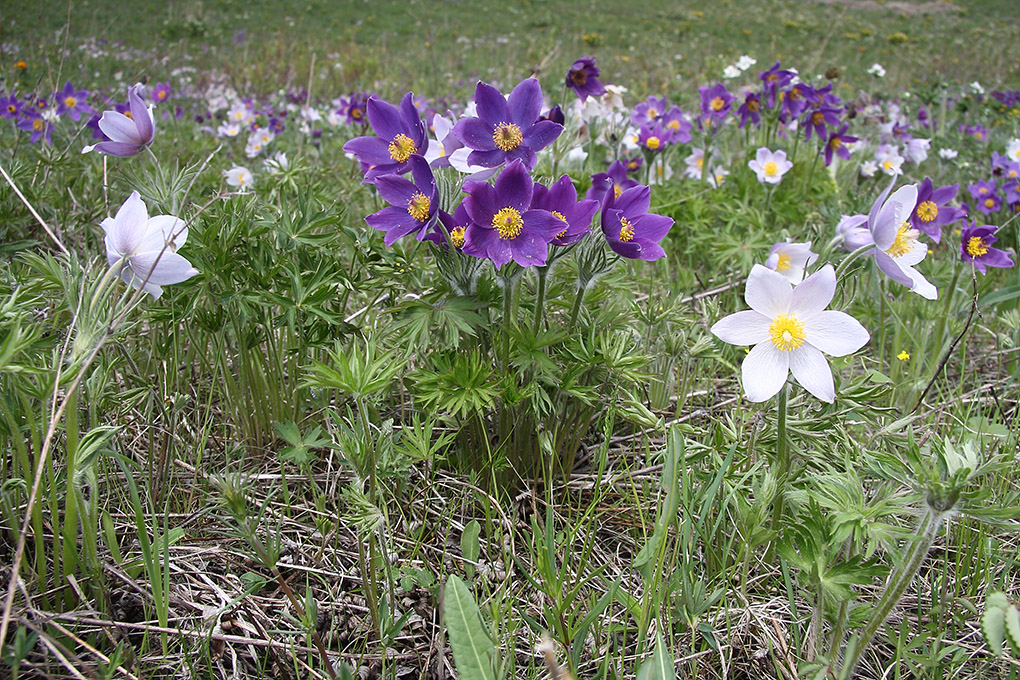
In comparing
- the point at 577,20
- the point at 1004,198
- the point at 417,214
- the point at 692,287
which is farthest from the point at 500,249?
the point at 577,20

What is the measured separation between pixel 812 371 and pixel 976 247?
1.49 m

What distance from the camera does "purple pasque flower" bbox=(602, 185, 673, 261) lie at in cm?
157

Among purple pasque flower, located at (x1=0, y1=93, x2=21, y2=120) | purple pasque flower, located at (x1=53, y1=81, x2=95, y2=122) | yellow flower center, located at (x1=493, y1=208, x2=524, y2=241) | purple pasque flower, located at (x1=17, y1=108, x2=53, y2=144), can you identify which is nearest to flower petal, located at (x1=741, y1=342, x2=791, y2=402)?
yellow flower center, located at (x1=493, y1=208, x2=524, y2=241)

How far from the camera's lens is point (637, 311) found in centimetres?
217

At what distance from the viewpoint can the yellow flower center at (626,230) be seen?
5.33ft

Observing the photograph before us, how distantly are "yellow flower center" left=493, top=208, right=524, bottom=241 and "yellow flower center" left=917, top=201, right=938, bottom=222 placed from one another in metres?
1.64

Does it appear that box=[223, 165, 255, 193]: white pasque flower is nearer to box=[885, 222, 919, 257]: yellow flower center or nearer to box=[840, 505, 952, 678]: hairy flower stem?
box=[885, 222, 919, 257]: yellow flower center

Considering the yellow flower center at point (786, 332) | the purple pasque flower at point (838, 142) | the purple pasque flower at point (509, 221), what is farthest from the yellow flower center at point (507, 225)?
the purple pasque flower at point (838, 142)

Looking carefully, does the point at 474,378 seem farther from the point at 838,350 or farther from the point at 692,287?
the point at 692,287

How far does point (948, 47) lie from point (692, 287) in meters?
Result: 16.1

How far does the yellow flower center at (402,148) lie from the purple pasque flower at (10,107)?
11.2ft

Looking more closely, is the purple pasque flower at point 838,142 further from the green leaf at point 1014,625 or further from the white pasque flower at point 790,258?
the green leaf at point 1014,625

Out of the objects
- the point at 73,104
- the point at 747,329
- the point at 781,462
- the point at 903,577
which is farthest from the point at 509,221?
the point at 73,104

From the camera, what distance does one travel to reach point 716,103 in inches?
154
